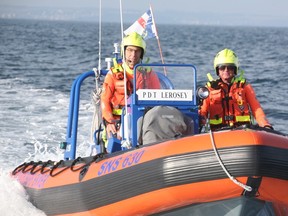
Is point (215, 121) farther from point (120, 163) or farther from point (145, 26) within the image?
point (145, 26)

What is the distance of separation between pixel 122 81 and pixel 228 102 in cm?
90

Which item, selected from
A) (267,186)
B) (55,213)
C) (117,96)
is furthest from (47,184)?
(267,186)

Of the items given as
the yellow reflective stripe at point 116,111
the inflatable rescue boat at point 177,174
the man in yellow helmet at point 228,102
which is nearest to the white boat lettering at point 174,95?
the inflatable rescue boat at point 177,174

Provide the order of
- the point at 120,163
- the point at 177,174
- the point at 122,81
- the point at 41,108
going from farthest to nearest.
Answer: the point at 41,108, the point at 122,81, the point at 120,163, the point at 177,174

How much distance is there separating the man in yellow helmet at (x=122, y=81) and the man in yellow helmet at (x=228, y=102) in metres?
0.53

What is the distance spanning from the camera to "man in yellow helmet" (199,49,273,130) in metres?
5.91

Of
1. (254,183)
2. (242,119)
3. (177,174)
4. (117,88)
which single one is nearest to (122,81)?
(117,88)

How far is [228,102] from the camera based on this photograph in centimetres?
595

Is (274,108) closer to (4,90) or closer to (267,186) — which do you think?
(4,90)

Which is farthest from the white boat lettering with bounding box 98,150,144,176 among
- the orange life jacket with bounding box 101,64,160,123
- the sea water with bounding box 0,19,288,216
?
the orange life jacket with bounding box 101,64,160,123

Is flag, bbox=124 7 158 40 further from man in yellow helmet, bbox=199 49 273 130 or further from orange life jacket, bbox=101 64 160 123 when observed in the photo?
man in yellow helmet, bbox=199 49 273 130

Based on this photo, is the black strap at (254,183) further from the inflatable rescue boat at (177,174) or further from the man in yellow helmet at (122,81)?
the man in yellow helmet at (122,81)

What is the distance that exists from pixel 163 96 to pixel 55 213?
1189mm

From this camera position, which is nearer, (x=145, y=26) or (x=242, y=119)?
(x=242, y=119)
